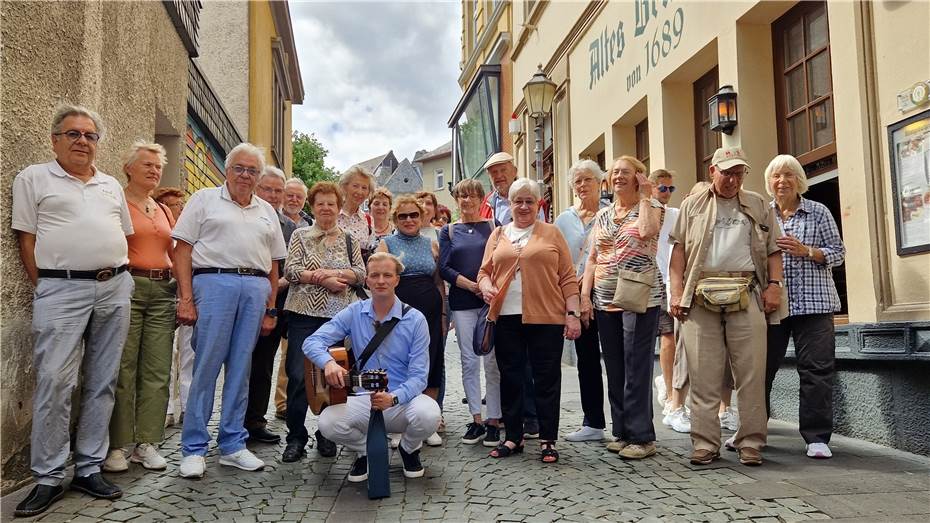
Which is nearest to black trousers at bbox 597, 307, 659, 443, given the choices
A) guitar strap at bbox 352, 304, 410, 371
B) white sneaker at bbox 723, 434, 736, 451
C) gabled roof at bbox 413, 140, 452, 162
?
white sneaker at bbox 723, 434, 736, 451

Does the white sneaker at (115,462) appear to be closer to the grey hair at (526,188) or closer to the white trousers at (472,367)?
the white trousers at (472,367)

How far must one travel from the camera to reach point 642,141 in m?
10.7

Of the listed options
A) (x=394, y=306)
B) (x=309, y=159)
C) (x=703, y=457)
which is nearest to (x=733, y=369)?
(x=703, y=457)

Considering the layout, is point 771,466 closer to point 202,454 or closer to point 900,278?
point 900,278

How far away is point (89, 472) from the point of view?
3.90 m

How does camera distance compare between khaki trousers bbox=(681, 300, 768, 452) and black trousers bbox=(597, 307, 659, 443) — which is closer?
khaki trousers bbox=(681, 300, 768, 452)

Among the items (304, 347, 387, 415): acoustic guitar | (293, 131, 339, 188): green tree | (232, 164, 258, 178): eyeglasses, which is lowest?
(304, 347, 387, 415): acoustic guitar

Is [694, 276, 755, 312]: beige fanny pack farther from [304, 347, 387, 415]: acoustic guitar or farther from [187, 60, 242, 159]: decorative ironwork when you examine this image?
[187, 60, 242, 159]: decorative ironwork

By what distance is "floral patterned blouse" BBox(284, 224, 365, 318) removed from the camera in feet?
15.9

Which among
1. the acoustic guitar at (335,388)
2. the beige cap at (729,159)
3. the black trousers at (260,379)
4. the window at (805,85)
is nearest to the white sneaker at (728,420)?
the beige cap at (729,159)

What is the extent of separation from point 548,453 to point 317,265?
1.99 metres

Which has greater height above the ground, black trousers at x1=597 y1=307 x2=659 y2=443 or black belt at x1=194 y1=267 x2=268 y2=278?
black belt at x1=194 y1=267 x2=268 y2=278

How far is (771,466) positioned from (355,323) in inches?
106

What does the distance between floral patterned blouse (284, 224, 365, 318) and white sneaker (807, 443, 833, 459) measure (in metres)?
3.16
